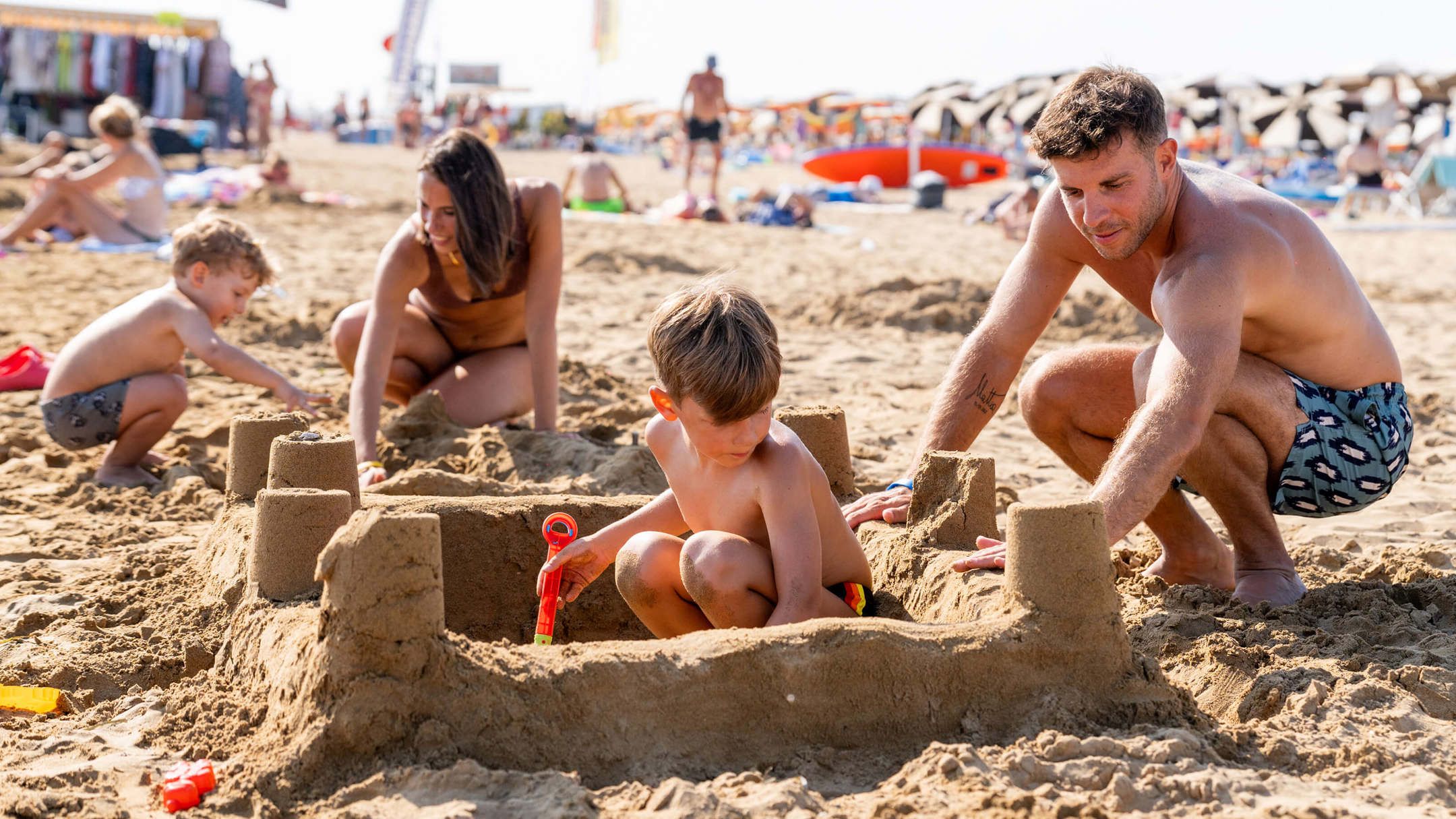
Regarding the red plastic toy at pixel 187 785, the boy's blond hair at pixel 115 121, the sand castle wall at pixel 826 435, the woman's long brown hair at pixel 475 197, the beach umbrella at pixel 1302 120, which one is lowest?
the red plastic toy at pixel 187 785

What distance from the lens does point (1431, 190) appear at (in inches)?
673

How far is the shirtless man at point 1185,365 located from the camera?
281cm

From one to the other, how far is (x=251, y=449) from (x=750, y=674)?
5.63 ft

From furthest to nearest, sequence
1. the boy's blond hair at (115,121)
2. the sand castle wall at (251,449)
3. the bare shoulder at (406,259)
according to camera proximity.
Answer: the boy's blond hair at (115,121) < the bare shoulder at (406,259) < the sand castle wall at (251,449)

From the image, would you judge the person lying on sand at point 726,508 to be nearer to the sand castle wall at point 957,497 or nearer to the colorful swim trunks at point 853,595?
the colorful swim trunks at point 853,595

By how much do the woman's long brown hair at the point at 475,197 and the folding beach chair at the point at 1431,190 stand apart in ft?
51.6

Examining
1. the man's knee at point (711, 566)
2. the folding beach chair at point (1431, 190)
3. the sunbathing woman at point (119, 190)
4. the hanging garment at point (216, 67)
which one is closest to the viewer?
the man's knee at point (711, 566)

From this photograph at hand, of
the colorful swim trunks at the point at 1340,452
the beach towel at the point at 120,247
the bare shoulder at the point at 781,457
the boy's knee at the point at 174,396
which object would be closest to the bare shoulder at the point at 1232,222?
the colorful swim trunks at the point at 1340,452

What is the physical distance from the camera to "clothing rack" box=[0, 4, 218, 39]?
2019 cm

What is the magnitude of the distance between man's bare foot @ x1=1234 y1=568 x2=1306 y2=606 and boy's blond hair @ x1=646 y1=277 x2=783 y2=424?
1360 millimetres

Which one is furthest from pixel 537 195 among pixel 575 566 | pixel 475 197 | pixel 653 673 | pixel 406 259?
pixel 653 673

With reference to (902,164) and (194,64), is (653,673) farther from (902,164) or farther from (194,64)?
(194,64)

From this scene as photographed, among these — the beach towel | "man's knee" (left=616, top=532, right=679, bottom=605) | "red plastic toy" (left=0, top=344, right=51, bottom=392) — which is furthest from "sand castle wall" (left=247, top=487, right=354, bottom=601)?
the beach towel

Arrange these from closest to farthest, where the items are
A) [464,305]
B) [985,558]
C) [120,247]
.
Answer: [985,558] → [464,305] → [120,247]
